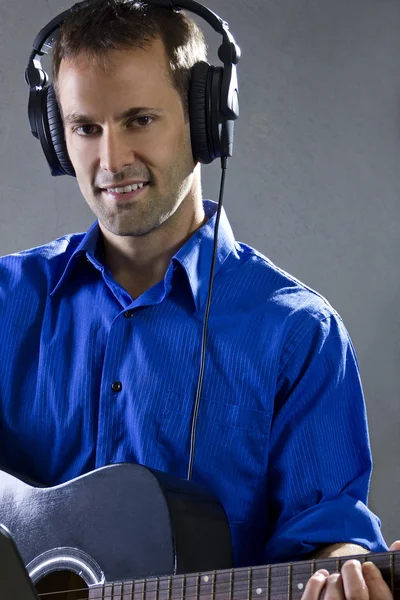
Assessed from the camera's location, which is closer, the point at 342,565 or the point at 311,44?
the point at 342,565

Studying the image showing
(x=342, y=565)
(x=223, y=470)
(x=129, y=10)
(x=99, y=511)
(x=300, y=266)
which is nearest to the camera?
(x=342, y=565)

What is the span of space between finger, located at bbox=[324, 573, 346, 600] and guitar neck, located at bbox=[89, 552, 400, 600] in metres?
0.02

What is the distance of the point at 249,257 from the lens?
167cm

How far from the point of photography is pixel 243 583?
116 cm

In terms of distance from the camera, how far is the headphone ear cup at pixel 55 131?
1644 mm

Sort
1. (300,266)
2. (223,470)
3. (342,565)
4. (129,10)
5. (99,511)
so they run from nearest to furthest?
(342,565), (99,511), (223,470), (129,10), (300,266)

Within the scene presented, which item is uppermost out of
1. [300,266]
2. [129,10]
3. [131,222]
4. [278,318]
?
[129,10]

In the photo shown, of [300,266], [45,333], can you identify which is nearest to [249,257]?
[45,333]

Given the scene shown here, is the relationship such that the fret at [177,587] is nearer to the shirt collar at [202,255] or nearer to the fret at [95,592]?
the fret at [95,592]

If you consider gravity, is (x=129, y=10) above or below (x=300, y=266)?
above

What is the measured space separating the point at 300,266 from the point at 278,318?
55.6 inches

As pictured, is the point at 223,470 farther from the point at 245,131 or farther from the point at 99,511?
the point at 245,131

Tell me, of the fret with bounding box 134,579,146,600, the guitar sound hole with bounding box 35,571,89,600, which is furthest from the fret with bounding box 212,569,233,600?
the guitar sound hole with bounding box 35,571,89,600

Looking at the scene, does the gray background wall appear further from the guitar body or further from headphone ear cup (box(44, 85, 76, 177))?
the guitar body
